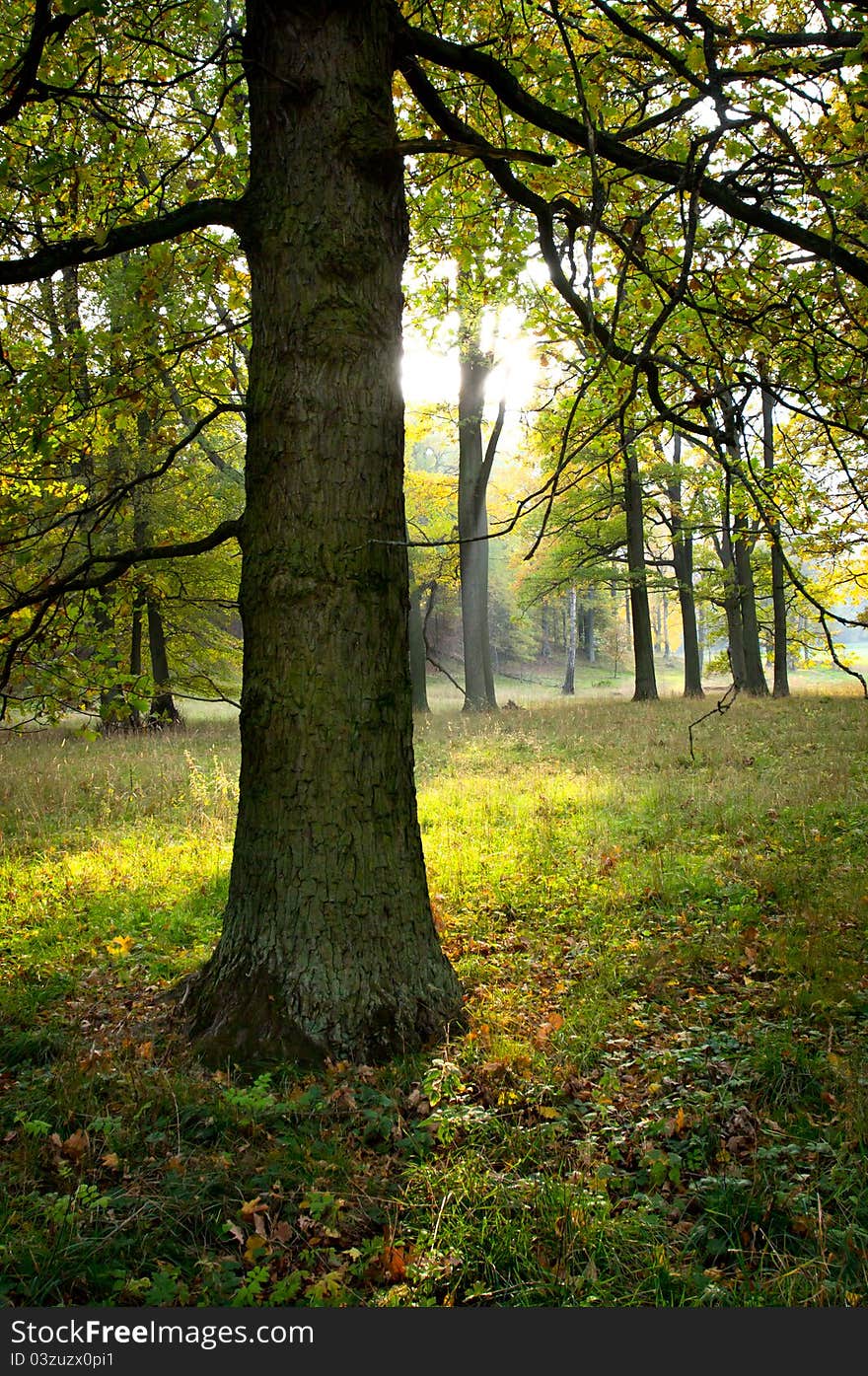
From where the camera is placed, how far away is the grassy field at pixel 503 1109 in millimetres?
2307

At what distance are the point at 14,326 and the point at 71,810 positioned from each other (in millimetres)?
4990

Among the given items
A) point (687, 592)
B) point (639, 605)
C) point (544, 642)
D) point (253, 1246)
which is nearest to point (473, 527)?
point (639, 605)

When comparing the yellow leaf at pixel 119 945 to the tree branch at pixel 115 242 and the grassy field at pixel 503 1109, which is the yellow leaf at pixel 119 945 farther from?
the tree branch at pixel 115 242

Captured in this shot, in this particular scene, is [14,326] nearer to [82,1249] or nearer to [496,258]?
[496,258]

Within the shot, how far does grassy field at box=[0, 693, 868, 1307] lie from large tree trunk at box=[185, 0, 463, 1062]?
0.32 meters

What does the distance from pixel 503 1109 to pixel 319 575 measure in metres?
2.37

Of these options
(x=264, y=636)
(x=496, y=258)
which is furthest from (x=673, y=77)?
(x=264, y=636)

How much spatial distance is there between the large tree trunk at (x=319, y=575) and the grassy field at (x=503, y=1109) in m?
0.32

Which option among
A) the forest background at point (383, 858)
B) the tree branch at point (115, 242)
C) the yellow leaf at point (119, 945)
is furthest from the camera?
the yellow leaf at point (119, 945)

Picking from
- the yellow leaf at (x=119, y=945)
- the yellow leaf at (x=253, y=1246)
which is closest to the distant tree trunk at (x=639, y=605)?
the yellow leaf at (x=119, y=945)

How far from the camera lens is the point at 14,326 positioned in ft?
21.4

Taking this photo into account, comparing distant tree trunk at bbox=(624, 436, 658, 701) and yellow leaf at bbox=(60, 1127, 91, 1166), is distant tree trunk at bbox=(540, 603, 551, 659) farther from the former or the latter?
yellow leaf at bbox=(60, 1127, 91, 1166)

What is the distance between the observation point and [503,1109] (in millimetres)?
3107

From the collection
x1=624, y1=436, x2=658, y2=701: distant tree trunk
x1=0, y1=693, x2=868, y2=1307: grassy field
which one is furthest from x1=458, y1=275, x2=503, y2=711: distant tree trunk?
x1=0, y1=693, x2=868, y2=1307: grassy field
